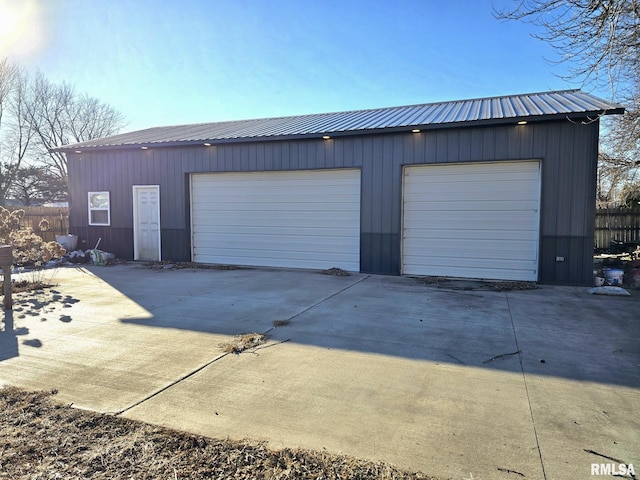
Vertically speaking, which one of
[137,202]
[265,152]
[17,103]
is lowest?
[137,202]

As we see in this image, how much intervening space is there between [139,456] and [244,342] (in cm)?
203

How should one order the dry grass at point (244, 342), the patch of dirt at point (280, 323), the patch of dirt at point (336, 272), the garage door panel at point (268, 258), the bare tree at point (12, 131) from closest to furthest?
the dry grass at point (244, 342)
the patch of dirt at point (280, 323)
the patch of dirt at point (336, 272)
the garage door panel at point (268, 258)
the bare tree at point (12, 131)

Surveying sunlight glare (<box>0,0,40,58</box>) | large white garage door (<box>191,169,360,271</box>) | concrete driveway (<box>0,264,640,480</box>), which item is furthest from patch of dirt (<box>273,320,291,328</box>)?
sunlight glare (<box>0,0,40,58</box>)

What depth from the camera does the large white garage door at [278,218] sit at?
9.77 m

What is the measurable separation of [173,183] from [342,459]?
10376mm

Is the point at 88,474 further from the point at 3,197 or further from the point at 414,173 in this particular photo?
the point at 3,197

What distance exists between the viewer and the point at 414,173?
908cm

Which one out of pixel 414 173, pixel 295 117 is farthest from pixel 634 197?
pixel 295 117

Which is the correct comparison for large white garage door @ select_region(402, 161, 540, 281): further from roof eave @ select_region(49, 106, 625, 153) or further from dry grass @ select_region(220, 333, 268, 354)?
dry grass @ select_region(220, 333, 268, 354)

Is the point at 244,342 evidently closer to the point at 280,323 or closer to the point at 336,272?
the point at 280,323

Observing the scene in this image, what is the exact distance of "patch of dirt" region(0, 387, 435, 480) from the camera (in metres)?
2.21

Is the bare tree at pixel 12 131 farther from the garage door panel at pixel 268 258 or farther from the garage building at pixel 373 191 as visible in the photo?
the garage door panel at pixel 268 258

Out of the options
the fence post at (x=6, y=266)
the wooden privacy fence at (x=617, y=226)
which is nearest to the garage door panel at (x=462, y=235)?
the wooden privacy fence at (x=617, y=226)

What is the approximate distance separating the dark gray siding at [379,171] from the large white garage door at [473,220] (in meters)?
0.23
